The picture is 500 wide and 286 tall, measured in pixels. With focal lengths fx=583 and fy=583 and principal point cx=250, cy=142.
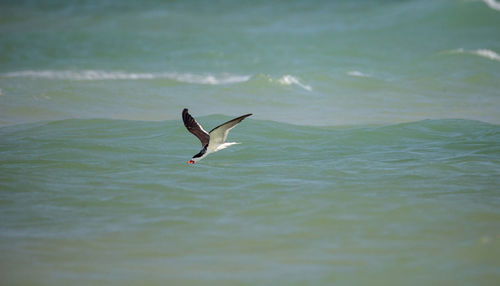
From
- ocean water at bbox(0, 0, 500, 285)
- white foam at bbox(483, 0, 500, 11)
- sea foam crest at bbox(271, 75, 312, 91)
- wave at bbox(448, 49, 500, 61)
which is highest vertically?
white foam at bbox(483, 0, 500, 11)

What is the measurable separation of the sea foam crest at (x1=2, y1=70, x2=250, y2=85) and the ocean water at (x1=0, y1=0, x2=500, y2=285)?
128 mm

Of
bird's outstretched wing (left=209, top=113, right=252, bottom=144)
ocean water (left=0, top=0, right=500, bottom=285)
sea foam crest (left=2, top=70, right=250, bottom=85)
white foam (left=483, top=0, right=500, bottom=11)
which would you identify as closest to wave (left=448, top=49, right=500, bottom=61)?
ocean water (left=0, top=0, right=500, bottom=285)

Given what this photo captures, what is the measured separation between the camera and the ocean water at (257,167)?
598cm

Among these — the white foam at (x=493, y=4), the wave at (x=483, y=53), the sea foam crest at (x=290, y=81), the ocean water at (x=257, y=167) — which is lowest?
the ocean water at (x=257, y=167)

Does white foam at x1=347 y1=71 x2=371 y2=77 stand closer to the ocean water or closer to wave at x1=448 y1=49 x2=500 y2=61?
the ocean water

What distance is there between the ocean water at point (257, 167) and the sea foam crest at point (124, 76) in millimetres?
128

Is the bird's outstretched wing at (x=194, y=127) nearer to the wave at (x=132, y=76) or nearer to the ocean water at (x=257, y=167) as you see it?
the ocean water at (x=257, y=167)

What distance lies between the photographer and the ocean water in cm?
598

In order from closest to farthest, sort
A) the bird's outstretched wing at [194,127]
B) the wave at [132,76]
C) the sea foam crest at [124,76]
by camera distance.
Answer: the bird's outstretched wing at [194,127], the wave at [132,76], the sea foam crest at [124,76]

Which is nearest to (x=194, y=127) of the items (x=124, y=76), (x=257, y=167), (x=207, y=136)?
(x=207, y=136)

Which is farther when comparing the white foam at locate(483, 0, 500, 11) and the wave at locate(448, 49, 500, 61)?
the white foam at locate(483, 0, 500, 11)

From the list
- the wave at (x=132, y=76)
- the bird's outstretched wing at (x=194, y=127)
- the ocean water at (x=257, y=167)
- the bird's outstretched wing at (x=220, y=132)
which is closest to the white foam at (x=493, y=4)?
the ocean water at (x=257, y=167)

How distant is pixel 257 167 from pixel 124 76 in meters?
15.4

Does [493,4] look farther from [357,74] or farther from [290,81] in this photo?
[290,81]
